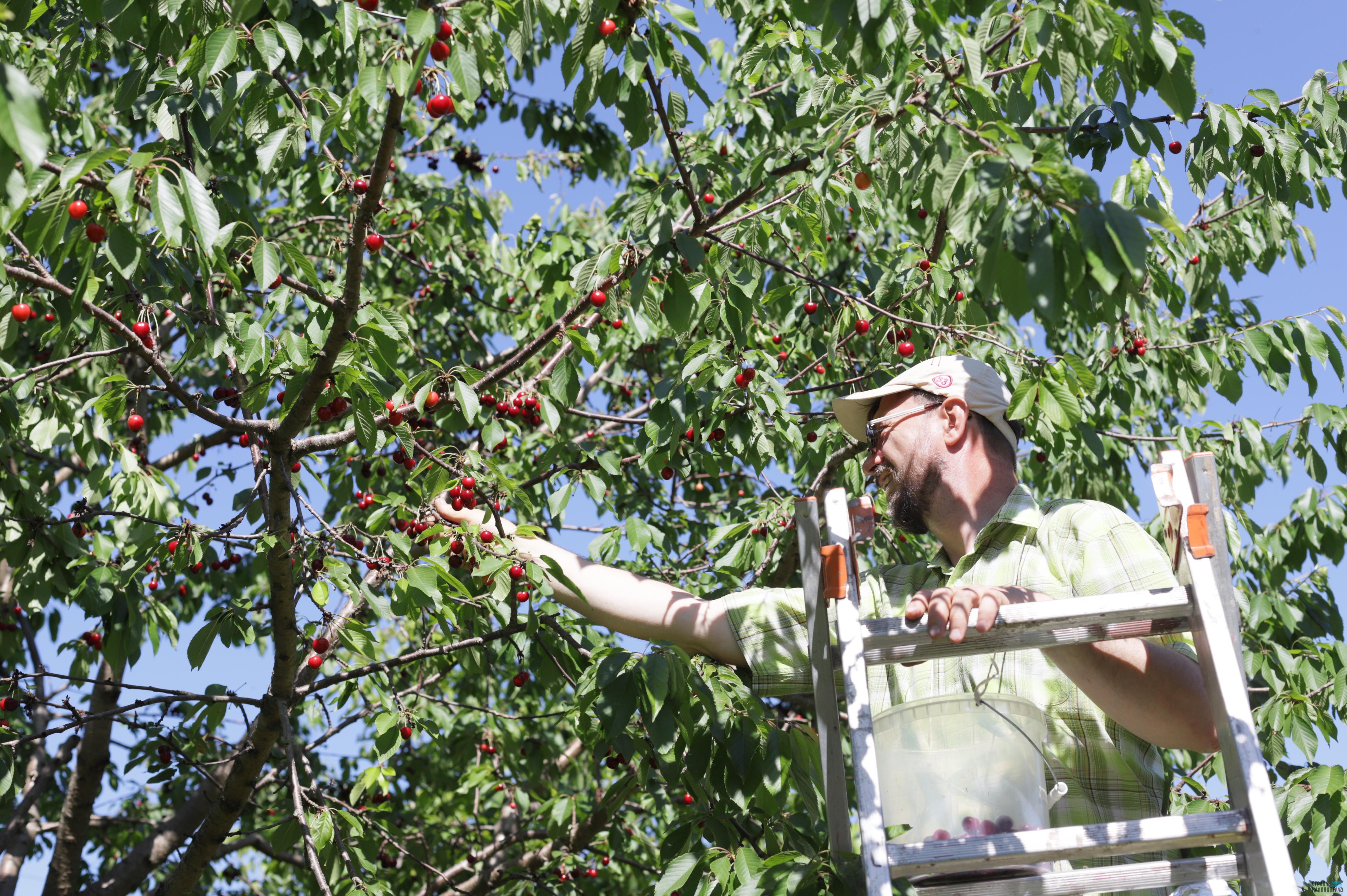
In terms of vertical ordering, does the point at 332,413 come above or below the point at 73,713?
above

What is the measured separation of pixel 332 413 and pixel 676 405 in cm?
108

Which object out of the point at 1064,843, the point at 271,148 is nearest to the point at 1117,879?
the point at 1064,843

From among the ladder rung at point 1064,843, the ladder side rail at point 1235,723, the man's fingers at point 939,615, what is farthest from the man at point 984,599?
the ladder rung at point 1064,843

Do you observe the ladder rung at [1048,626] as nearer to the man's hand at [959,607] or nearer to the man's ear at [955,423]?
the man's hand at [959,607]

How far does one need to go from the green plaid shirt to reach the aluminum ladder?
18 centimetres

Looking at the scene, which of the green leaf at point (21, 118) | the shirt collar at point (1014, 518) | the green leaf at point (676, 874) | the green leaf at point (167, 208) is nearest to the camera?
the green leaf at point (21, 118)

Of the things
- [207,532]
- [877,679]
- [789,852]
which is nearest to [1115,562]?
[877,679]

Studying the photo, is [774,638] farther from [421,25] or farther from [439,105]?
[439,105]

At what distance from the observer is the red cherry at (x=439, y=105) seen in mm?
2973

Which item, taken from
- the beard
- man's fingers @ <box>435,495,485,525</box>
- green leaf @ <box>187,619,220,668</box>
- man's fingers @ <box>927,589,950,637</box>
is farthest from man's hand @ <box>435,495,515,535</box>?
man's fingers @ <box>927,589,950,637</box>

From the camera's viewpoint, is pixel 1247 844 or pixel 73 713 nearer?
pixel 1247 844

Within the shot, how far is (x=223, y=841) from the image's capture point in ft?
12.4

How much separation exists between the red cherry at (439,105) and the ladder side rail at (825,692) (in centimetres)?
159

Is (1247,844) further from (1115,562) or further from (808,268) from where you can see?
(808,268)
